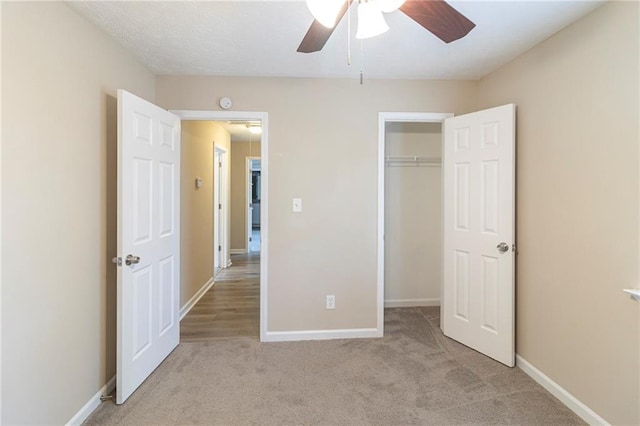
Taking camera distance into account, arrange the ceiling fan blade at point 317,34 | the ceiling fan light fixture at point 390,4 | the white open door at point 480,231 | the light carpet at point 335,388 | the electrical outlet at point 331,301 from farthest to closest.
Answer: the electrical outlet at point 331,301, the white open door at point 480,231, the light carpet at point 335,388, the ceiling fan blade at point 317,34, the ceiling fan light fixture at point 390,4

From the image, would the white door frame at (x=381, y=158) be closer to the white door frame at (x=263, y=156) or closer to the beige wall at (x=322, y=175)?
the beige wall at (x=322, y=175)

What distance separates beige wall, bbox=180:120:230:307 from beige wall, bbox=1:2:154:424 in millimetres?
1291

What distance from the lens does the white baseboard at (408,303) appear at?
3627 millimetres

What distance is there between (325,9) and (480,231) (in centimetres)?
206

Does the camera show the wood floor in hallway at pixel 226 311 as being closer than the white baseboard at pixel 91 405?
No

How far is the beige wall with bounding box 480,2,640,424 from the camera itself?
160cm

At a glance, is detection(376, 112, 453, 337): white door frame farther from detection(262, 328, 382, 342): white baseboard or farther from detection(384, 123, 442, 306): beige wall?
detection(384, 123, 442, 306): beige wall

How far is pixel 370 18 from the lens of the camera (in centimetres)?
131

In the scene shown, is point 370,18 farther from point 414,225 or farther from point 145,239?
point 414,225

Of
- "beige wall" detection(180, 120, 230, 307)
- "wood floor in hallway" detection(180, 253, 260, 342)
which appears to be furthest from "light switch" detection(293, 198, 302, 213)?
"beige wall" detection(180, 120, 230, 307)

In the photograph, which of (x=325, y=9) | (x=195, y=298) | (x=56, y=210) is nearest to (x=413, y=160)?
(x=325, y=9)

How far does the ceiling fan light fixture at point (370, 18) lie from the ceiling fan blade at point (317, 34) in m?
0.07

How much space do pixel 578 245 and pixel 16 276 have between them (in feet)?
9.67

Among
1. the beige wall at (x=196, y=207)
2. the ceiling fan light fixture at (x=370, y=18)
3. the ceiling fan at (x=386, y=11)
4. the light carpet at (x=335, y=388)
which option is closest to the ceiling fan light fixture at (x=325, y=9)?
the ceiling fan at (x=386, y=11)
